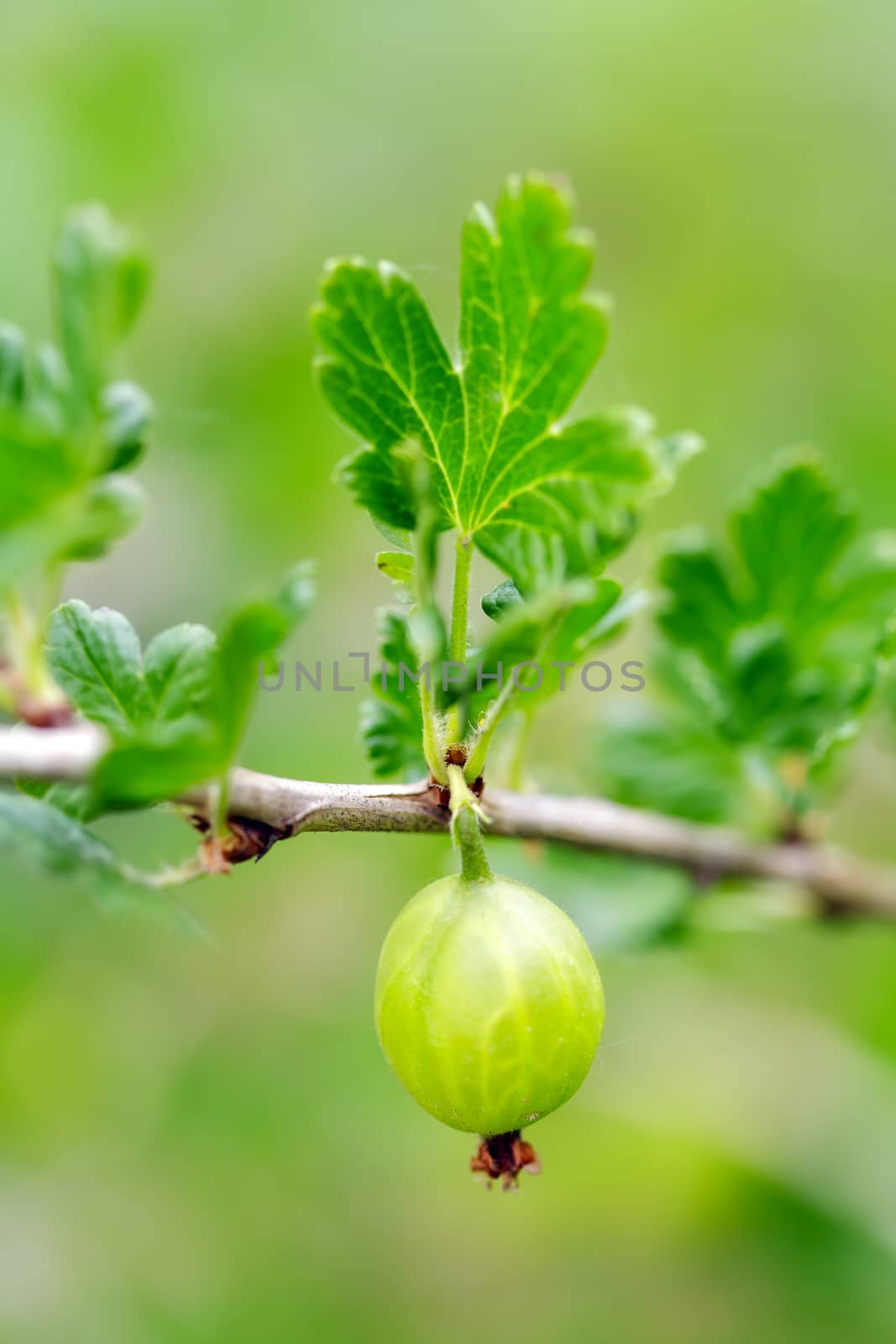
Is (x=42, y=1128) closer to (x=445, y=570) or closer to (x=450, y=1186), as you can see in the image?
(x=450, y=1186)

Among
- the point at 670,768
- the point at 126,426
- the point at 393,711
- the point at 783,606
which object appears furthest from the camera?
the point at 670,768

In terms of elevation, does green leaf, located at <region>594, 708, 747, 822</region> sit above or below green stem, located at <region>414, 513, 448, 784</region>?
below

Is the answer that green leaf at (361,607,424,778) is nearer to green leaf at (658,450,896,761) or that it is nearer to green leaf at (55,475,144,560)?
green leaf at (55,475,144,560)

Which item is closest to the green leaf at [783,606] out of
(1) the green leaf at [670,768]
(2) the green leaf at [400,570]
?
(1) the green leaf at [670,768]

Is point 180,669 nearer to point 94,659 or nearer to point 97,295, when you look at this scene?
point 94,659

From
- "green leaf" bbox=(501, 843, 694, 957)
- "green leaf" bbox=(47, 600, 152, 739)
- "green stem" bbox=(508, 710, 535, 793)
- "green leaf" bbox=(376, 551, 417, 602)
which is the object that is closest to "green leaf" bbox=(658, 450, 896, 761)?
"green leaf" bbox=(501, 843, 694, 957)

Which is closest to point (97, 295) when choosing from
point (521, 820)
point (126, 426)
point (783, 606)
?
point (126, 426)
